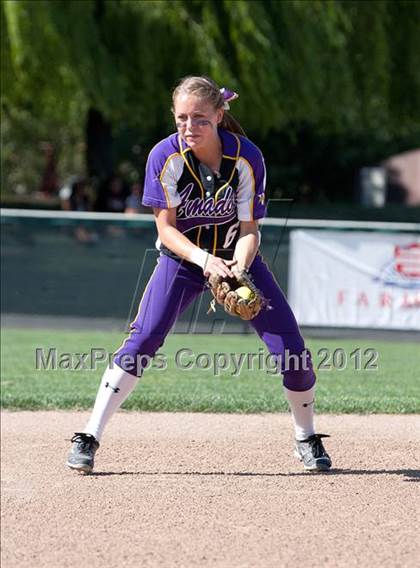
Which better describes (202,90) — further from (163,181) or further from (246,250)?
(246,250)

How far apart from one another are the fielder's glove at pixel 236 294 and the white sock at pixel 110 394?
65 centimetres

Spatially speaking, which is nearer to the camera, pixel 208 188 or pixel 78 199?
pixel 208 188

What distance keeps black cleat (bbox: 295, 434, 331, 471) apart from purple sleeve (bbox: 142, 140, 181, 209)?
59.4 inches

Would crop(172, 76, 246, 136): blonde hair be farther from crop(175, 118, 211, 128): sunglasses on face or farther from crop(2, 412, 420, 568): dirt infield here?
crop(2, 412, 420, 568): dirt infield

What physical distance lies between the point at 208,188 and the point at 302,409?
4.37 ft

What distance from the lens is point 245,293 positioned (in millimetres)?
5207

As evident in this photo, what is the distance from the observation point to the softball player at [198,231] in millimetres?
5238

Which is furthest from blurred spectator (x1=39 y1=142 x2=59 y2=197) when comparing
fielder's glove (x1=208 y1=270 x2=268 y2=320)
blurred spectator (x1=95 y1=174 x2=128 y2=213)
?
fielder's glove (x1=208 y1=270 x2=268 y2=320)

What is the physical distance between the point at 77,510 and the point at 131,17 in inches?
520

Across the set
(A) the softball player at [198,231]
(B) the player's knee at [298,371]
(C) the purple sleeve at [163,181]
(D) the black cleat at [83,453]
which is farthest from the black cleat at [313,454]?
(C) the purple sleeve at [163,181]

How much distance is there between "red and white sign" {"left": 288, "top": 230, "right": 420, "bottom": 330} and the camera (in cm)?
1289

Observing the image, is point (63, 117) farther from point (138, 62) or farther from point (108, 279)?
point (108, 279)

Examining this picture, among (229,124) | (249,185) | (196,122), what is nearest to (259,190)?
(249,185)

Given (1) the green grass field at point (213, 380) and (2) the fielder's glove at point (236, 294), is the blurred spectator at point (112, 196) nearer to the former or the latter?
(1) the green grass field at point (213, 380)
